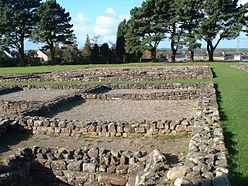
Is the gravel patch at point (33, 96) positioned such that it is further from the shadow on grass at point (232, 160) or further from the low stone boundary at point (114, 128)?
the shadow on grass at point (232, 160)

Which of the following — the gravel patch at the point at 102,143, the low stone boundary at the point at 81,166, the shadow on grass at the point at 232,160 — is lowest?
the gravel patch at the point at 102,143

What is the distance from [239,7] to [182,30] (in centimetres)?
951

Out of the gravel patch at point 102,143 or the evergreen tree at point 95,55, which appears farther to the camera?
the evergreen tree at point 95,55

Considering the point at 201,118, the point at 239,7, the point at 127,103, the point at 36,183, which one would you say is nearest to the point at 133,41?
the point at 239,7

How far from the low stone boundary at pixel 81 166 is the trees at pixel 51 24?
146 feet

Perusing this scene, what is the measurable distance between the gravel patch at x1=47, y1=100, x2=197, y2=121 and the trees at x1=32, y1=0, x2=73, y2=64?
37.3m

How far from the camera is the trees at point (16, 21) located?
48531 millimetres

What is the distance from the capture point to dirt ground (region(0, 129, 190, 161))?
23.9ft

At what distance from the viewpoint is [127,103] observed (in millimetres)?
13555

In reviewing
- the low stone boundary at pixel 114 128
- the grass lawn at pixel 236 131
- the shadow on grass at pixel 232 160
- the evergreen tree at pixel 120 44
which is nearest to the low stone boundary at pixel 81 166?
the shadow on grass at pixel 232 160

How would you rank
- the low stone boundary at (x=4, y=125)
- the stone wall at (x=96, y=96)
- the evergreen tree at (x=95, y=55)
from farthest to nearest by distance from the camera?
1. the evergreen tree at (x=95, y=55)
2. the stone wall at (x=96, y=96)
3. the low stone boundary at (x=4, y=125)

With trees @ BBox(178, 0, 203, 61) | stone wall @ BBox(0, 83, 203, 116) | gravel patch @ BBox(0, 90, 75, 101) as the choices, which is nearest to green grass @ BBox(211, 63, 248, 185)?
stone wall @ BBox(0, 83, 203, 116)

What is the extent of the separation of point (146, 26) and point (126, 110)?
116 feet

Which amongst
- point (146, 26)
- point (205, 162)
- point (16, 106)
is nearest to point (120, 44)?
point (146, 26)
